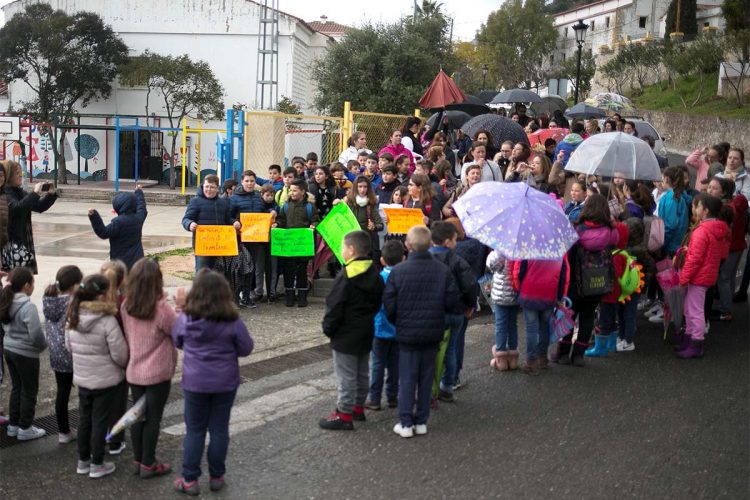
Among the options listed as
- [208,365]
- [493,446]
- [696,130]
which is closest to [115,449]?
[208,365]

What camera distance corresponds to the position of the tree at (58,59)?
33.7m

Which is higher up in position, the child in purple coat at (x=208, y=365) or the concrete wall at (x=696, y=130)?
the concrete wall at (x=696, y=130)

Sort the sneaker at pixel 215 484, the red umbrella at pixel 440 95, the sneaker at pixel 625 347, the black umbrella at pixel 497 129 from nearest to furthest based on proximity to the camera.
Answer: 1. the sneaker at pixel 215 484
2. the sneaker at pixel 625 347
3. the black umbrella at pixel 497 129
4. the red umbrella at pixel 440 95

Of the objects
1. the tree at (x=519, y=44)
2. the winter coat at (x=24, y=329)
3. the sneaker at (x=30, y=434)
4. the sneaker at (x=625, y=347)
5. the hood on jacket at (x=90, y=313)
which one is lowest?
the sneaker at (x=30, y=434)

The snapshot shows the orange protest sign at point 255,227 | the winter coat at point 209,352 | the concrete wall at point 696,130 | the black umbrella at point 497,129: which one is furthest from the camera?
the concrete wall at point 696,130

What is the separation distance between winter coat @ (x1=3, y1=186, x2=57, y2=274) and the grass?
36.8 m

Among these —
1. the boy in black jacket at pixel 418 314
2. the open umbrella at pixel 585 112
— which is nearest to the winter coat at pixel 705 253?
the boy in black jacket at pixel 418 314

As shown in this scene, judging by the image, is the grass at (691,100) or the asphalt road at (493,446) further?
the grass at (691,100)

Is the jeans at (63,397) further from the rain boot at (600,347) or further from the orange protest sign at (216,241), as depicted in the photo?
the rain boot at (600,347)

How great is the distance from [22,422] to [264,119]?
358 inches

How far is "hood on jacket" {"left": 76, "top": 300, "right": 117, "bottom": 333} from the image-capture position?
5.69 metres

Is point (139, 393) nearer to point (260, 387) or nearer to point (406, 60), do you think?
point (260, 387)

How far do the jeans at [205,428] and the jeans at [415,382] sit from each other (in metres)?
1.50

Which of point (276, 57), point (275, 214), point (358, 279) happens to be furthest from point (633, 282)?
point (276, 57)
